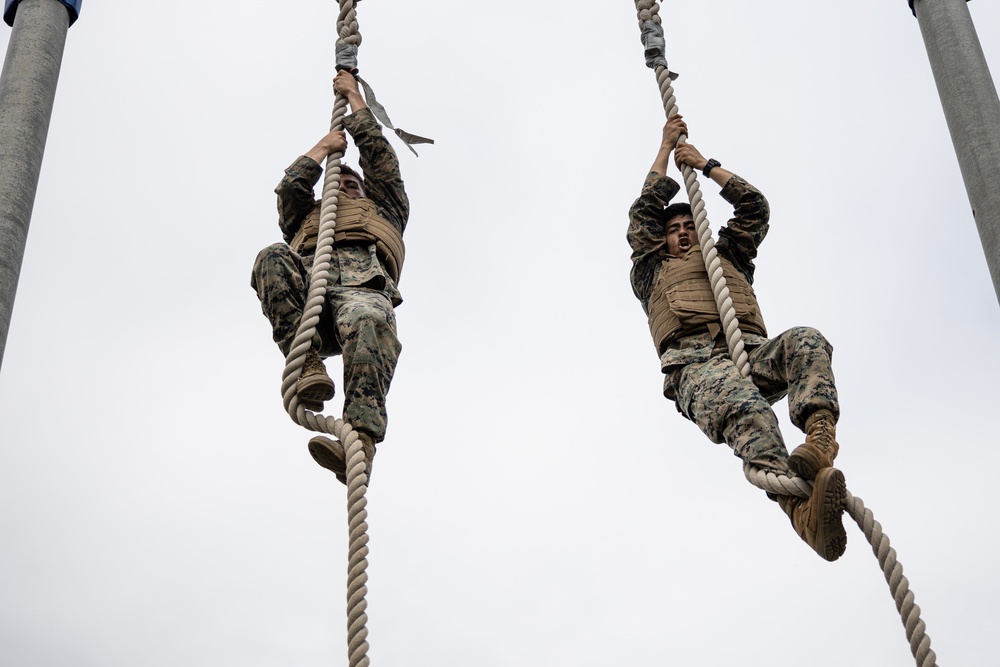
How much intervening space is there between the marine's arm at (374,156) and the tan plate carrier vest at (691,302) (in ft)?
4.22

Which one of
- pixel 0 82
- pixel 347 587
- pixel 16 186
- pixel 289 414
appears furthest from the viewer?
pixel 0 82

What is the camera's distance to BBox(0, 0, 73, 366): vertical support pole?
5973 millimetres

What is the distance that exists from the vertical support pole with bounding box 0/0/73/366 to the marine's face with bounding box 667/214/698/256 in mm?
2902

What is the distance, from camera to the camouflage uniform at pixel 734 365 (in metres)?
5.79

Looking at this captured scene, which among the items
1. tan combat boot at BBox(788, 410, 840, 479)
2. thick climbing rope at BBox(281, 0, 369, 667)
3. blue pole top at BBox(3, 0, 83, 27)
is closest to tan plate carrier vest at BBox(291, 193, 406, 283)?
thick climbing rope at BBox(281, 0, 369, 667)

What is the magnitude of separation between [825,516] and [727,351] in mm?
1366

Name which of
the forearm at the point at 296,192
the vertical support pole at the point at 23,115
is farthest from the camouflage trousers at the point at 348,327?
the vertical support pole at the point at 23,115

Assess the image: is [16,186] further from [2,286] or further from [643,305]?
[643,305]

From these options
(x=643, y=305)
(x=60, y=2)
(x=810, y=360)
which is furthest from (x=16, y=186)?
(x=810, y=360)

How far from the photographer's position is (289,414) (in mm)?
5629

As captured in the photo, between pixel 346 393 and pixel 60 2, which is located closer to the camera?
pixel 346 393

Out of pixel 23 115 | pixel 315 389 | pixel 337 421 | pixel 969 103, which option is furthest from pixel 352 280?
pixel 969 103

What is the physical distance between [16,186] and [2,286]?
1.72ft

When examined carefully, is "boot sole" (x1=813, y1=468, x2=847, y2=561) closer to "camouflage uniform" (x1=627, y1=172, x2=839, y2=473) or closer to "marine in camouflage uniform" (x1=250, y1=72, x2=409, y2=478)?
"camouflage uniform" (x1=627, y1=172, x2=839, y2=473)
